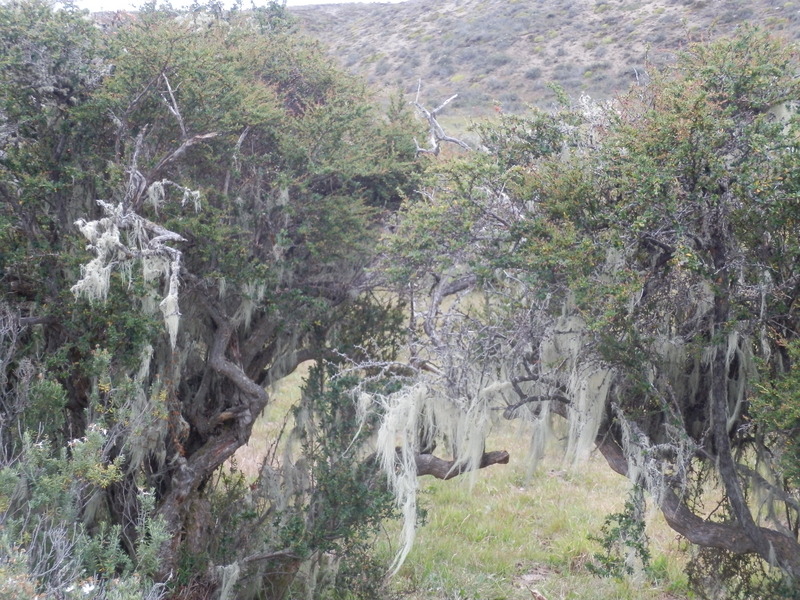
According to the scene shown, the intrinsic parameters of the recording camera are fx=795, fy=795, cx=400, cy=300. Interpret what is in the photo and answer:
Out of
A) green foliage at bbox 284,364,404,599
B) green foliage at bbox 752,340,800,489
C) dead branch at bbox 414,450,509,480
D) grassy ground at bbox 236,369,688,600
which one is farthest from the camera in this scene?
grassy ground at bbox 236,369,688,600

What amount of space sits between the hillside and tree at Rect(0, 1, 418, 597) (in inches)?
610

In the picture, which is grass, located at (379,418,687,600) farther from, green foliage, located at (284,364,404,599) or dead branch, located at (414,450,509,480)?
green foliage, located at (284,364,404,599)

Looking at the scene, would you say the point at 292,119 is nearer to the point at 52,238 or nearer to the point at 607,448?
the point at 52,238

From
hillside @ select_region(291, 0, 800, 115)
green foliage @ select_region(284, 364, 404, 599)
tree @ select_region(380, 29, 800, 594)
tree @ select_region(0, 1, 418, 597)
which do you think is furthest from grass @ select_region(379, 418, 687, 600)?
hillside @ select_region(291, 0, 800, 115)

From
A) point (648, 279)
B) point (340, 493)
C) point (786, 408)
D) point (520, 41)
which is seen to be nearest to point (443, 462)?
point (340, 493)

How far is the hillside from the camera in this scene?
78.1ft

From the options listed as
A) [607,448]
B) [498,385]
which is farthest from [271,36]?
[607,448]

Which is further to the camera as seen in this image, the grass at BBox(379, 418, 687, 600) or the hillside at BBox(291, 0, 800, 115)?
the hillside at BBox(291, 0, 800, 115)

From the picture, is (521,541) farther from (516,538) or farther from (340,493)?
(340,493)

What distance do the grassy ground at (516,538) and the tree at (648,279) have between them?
3.23ft

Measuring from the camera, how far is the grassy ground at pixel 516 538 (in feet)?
27.3

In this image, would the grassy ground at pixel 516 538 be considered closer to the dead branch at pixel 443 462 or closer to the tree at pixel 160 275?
the dead branch at pixel 443 462

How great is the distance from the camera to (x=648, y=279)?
16.8ft

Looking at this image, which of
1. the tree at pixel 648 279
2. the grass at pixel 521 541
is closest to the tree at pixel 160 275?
the tree at pixel 648 279
